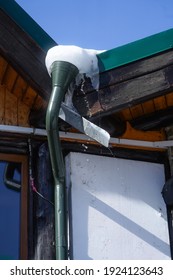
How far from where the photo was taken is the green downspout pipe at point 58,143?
4.47 meters

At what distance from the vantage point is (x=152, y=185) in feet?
17.5

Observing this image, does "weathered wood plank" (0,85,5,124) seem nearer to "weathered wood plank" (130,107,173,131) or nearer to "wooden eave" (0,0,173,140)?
"wooden eave" (0,0,173,140)

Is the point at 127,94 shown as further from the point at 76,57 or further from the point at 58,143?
the point at 58,143

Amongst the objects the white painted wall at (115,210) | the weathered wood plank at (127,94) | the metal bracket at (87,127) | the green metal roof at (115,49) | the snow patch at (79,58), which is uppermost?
the green metal roof at (115,49)

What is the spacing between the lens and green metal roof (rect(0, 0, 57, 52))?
4.75m

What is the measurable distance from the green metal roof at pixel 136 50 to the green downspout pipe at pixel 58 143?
0.31 m

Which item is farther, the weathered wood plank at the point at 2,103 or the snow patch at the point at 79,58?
the weathered wood plank at the point at 2,103

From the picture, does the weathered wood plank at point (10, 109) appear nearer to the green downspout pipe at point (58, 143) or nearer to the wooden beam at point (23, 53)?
the wooden beam at point (23, 53)

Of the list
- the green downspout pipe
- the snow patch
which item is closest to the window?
the green downspout pipe

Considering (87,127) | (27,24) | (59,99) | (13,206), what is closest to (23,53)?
(27,24)

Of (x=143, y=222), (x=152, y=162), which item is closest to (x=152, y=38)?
(x=152, y=162)

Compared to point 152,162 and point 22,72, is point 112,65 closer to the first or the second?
point 22,72

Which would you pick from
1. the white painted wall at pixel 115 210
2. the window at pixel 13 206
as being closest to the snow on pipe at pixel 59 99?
the white painted wall at pixel 115 210

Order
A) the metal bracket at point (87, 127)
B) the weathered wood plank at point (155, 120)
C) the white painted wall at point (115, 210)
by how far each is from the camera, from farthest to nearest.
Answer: the weathered wood plank at point (155, 120) → the white painted wall at point (115, 210) → the metal bracket at point (87, 127)
